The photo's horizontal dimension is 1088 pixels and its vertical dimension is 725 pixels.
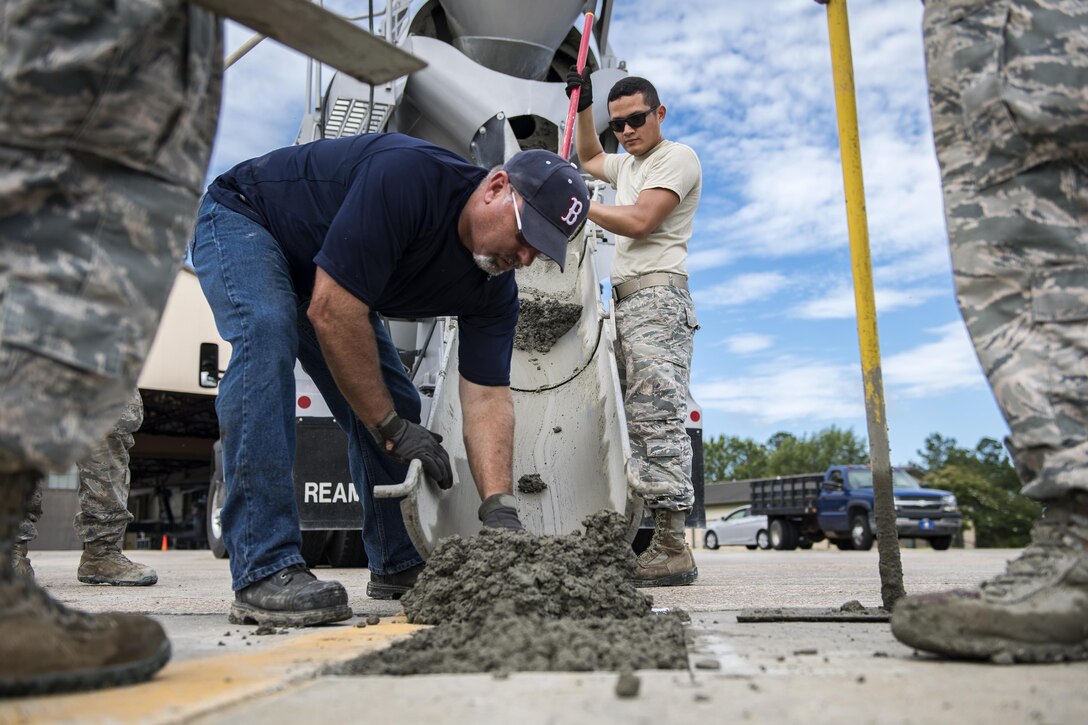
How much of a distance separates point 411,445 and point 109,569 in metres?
2.69

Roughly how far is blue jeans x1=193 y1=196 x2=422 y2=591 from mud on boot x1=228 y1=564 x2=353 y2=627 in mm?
34

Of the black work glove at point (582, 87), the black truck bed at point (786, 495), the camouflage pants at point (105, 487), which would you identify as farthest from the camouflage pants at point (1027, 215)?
the black truck bed at point (786, 495)

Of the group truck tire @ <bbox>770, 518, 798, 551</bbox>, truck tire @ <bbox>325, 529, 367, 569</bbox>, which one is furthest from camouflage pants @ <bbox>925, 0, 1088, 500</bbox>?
truck tire @ <bbox>770, 518, 798, 551</bbox>

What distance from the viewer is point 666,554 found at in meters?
4.12

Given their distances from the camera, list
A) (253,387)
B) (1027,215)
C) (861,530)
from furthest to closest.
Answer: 1. (861,530)
2. (253,387)
3. (1027,215)

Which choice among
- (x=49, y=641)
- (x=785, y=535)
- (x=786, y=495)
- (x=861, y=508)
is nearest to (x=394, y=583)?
(x=49, y=641)

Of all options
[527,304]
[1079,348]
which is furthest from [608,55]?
[1079,348]

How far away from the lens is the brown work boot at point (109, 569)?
188 inches

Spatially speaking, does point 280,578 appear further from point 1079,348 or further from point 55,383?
point 1079,348

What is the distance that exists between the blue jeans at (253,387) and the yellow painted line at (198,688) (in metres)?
0.53

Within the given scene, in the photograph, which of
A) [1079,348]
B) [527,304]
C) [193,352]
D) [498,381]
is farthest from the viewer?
[193,352]

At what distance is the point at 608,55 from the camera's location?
6469 millimetres

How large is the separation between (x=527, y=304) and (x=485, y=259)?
150 cm

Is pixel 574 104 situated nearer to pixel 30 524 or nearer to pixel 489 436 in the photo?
pixel 489 436
